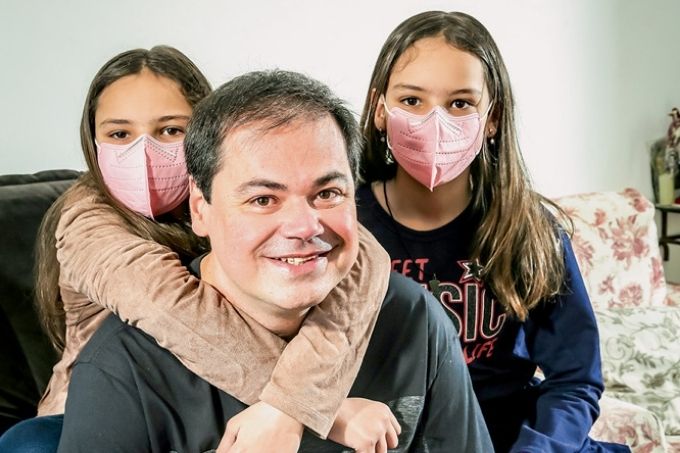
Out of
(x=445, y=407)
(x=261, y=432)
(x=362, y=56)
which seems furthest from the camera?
(x=362, y=56)

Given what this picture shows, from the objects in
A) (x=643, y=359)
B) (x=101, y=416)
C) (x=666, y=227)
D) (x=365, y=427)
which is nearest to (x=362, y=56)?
(x=643, y=359)

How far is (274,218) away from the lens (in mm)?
1027

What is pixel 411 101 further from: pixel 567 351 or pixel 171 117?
pixel 567 351

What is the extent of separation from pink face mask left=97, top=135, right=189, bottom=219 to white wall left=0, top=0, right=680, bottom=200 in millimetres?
702

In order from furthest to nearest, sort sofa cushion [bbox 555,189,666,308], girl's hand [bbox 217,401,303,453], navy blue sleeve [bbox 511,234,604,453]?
sofa cushion [bbox 555,189,666,308] < navy blue sleeve [bbox 511,234,604,453] < girl's hand [bbox 217,401,303,453]

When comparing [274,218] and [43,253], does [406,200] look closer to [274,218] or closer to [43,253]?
[274,218]

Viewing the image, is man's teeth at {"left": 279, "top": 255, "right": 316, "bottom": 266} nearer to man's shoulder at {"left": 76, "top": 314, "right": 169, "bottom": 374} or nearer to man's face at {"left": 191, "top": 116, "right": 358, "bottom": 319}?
man's face at {"left": 191, "top": 116, "right": 358, "bottom": 319}

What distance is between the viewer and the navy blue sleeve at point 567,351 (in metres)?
1.58

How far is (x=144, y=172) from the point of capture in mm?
1293

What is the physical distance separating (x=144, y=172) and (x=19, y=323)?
0.55 meters

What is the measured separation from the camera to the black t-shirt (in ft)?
3.43

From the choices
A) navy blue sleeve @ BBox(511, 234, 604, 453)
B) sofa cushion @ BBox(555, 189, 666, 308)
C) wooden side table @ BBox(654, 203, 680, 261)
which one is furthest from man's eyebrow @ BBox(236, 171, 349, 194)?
wooden side table @ BBox(654, 203, 680, 261)

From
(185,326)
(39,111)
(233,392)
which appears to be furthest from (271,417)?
(39,111)

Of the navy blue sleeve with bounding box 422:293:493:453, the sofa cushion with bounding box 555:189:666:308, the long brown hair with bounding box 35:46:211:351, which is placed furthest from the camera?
the sofa cushion with bounding box 555:189:666:308
